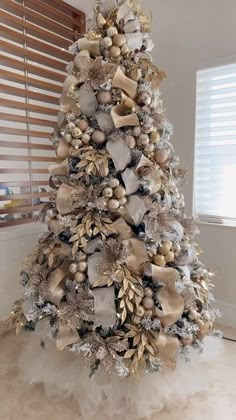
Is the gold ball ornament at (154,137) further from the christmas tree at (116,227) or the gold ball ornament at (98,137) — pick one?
the gold ball ornament at (98,137)

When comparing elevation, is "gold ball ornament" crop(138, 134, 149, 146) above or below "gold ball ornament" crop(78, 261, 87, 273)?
above

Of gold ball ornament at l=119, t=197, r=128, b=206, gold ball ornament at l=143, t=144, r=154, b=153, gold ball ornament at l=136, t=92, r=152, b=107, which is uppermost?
gold ball ornament at l=136, t=92, r=152, b=107

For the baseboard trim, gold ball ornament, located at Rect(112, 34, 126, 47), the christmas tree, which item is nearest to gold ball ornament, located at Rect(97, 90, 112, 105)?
the christmas tree

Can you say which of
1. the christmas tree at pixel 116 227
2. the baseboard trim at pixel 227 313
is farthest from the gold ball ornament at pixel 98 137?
the baseboard trim at pixel 227 313

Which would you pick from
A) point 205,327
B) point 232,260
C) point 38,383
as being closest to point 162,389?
point 205,327

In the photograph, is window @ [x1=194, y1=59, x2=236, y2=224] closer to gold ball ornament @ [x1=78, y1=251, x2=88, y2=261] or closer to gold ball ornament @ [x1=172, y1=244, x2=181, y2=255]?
gold ball ornament @ [x1=172, y1=244, x2=181, y2=255]

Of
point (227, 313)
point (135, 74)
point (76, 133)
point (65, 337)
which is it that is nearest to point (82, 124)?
point (76, 133)

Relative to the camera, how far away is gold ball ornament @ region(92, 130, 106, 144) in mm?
1386

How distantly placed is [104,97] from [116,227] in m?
0.57

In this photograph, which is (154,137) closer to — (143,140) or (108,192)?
(143,140)

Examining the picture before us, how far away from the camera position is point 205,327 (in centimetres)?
145

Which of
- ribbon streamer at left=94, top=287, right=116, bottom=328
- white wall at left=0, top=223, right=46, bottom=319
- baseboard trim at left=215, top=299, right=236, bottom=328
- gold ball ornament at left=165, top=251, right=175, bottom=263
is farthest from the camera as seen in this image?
baseboard trim at left=215, top=299, right=236, bottom=328

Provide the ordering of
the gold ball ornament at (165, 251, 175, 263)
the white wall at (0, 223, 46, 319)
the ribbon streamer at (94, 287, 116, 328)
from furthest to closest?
the white wall at (0, 223, 46, 319) < the gold ball ornament at (165, 251, 175, 263) < the ribbon streamer at (94, 287, 116, 328)

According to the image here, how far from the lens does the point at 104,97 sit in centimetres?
139
